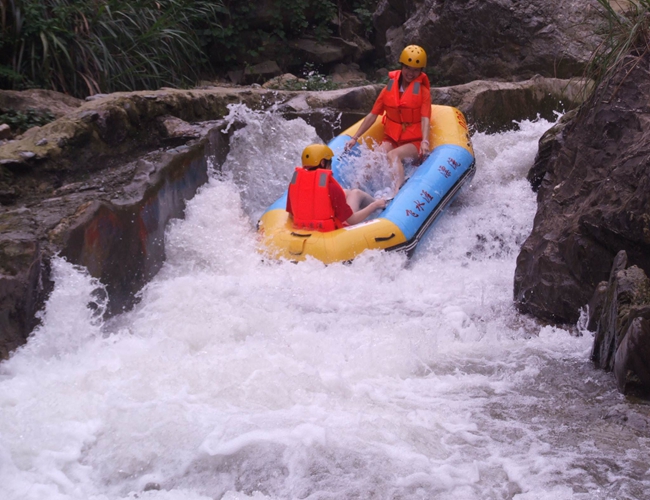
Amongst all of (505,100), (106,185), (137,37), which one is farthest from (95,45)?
(505,100)

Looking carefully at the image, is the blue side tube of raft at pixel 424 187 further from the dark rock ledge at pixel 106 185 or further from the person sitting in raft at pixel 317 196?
the dark rock ledge at pixel 106 185

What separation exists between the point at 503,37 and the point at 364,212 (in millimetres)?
4552

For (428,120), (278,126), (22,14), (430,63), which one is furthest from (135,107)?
(430,63)

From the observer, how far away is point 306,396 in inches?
115

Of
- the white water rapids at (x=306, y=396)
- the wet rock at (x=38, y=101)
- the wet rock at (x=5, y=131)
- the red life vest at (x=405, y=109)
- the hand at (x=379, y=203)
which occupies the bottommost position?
the white water rapids at (x=306, y=396)

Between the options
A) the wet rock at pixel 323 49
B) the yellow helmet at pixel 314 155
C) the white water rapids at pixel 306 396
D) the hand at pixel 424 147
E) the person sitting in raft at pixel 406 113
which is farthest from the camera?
the wet rock at pixel 323 49

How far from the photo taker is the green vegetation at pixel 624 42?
3.97 metres

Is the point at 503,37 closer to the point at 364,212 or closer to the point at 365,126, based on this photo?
the point at 365,126

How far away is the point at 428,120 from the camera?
599cm

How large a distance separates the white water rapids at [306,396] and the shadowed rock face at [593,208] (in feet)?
0.76

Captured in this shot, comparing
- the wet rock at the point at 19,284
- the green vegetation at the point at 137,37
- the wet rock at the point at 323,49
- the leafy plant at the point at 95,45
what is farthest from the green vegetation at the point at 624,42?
the wet rock at the point at 323,49

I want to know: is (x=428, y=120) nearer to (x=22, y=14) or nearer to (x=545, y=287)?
(x=545, y=287)

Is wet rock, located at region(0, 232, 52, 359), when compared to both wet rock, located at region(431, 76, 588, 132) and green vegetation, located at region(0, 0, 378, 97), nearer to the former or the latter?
green vegetation, located at region(0, 0, 378, 97)

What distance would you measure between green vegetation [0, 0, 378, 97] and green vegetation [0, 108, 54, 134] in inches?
38.1
